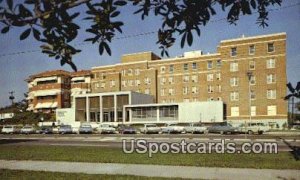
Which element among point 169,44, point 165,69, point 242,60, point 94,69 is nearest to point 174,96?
Result: point 165,69

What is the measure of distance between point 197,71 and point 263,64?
1496cm

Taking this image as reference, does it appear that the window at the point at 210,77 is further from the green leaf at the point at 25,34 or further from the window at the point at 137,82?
the green leaf at the point at 25,34

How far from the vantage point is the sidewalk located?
11055 millimetres

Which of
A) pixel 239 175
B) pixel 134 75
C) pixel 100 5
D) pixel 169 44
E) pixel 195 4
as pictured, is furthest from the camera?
pixel 134 75

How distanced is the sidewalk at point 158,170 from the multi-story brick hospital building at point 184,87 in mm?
36788

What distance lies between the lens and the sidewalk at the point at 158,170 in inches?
435

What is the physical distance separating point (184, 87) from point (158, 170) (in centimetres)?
6147

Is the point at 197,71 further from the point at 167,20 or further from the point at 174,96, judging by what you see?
the point at 167,20

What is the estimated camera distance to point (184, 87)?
73250 mm

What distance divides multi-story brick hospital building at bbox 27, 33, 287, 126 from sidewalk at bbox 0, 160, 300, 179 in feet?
121

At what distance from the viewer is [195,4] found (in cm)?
458

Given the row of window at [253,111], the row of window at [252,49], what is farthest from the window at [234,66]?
the row of window at [253,111]

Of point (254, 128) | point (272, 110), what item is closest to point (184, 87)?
point (272, 110)

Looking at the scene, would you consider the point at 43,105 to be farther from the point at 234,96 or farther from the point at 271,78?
the point at 271,78
